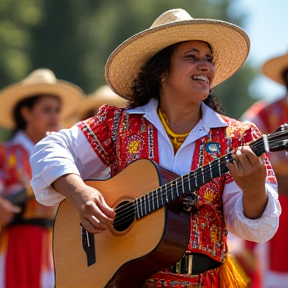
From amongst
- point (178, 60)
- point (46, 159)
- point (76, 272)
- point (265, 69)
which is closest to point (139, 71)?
point (178, 60)

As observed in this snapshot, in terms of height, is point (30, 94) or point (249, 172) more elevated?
point (30, 94)

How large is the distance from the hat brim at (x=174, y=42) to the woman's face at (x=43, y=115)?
3650 mm

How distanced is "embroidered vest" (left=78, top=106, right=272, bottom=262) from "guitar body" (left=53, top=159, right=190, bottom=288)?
118mm

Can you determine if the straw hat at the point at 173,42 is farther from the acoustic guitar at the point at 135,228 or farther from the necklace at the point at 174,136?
the acoustic guitar at the point at 135,228

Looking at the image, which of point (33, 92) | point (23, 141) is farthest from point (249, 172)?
point (33, 92)

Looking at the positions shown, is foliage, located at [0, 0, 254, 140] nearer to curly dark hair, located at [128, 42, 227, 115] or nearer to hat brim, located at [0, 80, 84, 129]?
hat brim, located at [0, 80, 84, 129]

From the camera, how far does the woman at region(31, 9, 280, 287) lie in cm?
501

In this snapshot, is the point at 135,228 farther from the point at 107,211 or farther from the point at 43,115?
the point at 43,115

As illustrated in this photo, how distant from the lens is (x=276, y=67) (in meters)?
8.80

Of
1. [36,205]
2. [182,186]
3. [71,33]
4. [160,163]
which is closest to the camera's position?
[182,186]

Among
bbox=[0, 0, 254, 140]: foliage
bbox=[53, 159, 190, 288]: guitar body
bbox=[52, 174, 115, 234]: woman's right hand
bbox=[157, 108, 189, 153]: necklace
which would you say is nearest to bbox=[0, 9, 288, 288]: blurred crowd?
bbox=[157, 108, 189, 153]: necklace

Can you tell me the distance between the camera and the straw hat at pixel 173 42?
535cm

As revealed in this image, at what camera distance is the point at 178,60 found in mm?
5438

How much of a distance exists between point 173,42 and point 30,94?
445cm
